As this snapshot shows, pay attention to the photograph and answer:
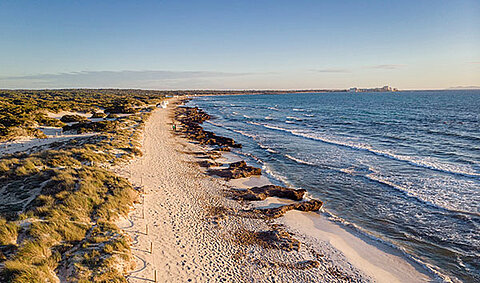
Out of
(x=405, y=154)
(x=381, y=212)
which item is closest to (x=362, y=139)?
(x=405, y=154)

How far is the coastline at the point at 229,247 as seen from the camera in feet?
27.3

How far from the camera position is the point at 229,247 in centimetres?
976

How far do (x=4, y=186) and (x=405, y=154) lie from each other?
3175cm

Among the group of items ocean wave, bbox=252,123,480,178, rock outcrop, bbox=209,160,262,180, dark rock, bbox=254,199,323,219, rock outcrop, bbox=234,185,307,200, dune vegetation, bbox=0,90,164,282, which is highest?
dune vegetation, bbox=0,90,164,282

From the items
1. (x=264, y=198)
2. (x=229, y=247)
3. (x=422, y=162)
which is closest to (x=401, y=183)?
(x=422, y=162)

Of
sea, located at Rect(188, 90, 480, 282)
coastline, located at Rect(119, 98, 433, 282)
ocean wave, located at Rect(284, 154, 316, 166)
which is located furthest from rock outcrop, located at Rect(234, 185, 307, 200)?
ocean wave, located at Rect(284, 154, 316, 166)

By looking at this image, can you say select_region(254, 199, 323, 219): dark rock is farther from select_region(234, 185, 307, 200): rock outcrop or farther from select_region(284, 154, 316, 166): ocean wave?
select_region(284, 154, 316, 166): ocean wave

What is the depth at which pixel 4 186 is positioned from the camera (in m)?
11.3

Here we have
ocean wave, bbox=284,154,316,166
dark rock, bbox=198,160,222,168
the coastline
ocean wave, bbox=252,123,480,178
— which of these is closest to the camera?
the coastline

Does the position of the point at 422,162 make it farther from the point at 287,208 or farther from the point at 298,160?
the point at 287,208

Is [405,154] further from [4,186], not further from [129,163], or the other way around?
[4,186]

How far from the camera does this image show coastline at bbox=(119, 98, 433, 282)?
8328 mm

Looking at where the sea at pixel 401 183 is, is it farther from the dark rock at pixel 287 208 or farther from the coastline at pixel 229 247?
the coastline at pixel 229 247

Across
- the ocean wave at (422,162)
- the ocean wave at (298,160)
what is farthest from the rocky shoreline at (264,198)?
the ocean wave at (422,162)
